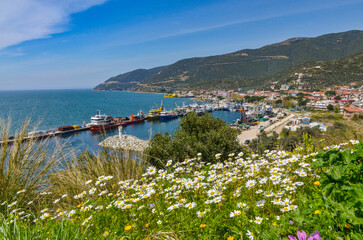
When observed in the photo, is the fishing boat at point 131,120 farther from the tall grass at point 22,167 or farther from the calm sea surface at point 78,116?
the tall grass at point 22,167

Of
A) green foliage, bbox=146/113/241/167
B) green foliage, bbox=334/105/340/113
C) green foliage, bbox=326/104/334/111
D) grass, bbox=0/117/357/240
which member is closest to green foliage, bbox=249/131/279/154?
green foliage, bbox=146/113/241/167

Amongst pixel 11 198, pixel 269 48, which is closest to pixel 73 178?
pixel 11 198

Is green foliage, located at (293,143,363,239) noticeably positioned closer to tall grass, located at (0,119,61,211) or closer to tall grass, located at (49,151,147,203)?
tall grass, located at (49,151,147,203)

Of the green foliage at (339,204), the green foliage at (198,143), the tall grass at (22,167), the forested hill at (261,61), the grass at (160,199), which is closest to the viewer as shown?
the green foliage at (339,204)

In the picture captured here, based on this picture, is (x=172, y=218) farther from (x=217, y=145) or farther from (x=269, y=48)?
(x=269, y=48)

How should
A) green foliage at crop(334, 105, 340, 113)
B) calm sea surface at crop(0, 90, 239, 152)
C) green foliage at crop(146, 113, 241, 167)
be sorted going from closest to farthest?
calm sea surface at crop(0, 90, 239, 152), green foliage at crop(146, 113, 241, 167), green foliage at crop(334, 105, 340, 113)

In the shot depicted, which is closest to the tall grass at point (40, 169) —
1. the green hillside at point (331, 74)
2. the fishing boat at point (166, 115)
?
the fishing boat at point (166, 115)

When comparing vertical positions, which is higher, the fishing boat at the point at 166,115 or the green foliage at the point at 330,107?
the fishing boat at the point at 166,115
